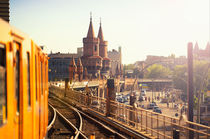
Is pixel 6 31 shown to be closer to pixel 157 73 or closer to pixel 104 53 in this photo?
pixel 104 53

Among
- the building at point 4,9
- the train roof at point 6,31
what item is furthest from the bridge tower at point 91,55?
the train roof at point 6,31

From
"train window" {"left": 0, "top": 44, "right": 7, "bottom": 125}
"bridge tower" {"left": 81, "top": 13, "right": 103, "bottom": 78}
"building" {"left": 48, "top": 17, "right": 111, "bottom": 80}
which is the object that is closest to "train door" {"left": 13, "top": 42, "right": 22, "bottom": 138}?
"train window" {"left": 0, "top": 44, "right": 7, "bottom": 125}

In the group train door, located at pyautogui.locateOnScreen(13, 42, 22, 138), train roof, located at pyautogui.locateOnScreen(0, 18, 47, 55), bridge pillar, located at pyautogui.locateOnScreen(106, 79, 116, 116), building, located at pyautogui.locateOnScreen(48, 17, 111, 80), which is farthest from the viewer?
building, located at pyautogui.locateOnScreen(48, 17, 111, 80)

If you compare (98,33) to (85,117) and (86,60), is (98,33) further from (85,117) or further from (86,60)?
(85,117)

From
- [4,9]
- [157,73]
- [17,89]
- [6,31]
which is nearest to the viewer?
[6,31]

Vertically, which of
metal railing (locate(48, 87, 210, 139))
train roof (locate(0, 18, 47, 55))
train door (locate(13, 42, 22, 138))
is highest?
train roof (locate(0, 18, 47, 55))

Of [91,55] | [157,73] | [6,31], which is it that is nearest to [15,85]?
[6,31]

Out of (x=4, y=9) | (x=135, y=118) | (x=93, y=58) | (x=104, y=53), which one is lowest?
(x=135, y=118)

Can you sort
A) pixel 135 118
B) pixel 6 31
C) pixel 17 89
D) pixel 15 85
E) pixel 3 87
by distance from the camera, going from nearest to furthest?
pixel 3 87, pixel 6 31, pixel 15 85, pixel 17 89, pixel 135 118

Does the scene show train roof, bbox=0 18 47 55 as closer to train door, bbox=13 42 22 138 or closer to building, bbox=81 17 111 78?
train door, bbox=13 42 22 138

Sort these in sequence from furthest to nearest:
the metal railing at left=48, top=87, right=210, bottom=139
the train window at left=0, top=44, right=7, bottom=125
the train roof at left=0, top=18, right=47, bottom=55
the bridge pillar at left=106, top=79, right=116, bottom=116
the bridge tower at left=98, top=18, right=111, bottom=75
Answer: the bridge tower at left=98, top=18, right=111, bottom=75, the bridge pillar at left=106, top=79, right=116, bottom=116, the metal railing at left=48, top=87, right=210, bottom=139, the train roof at left=0, top=18, right=47, bottom=55, the train window at left=0, top=44, right=7, bottom=125

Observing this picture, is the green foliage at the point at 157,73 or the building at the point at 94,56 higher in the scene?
the building at the point at 94,56

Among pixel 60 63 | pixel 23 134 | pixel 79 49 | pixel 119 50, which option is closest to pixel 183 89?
pixel 60 63

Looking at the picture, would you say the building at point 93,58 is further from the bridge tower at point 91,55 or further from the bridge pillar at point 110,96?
the bridge pillar at point 110,96
